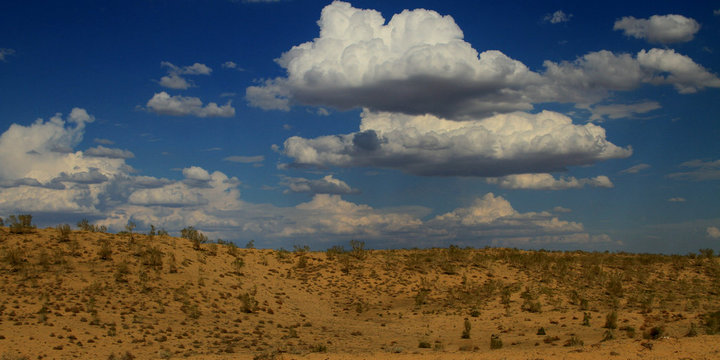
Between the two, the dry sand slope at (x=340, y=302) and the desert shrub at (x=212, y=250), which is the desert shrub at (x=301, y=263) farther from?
the desert shrub at (x=212, y=250)

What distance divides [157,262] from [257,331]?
12103mm

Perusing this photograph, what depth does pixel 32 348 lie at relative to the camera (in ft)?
76.0

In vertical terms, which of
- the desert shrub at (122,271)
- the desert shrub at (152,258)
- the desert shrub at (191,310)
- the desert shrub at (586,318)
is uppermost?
the desert shrub at (152,258)

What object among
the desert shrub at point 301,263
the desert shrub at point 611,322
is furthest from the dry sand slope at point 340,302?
the desert shrub at point 611,322

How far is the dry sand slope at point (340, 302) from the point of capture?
23859mm

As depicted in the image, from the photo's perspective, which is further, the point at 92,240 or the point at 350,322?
the point at 92,240

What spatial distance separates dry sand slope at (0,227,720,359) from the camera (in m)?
23.9

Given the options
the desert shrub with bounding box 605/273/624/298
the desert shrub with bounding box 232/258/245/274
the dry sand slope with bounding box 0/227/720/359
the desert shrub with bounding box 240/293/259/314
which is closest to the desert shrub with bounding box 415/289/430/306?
the dry sand slope with bounding box 0/227/720/359

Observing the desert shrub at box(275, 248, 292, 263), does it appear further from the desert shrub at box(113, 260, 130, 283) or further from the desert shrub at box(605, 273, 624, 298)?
the desert shrub at box(605, 273, 624, 298)

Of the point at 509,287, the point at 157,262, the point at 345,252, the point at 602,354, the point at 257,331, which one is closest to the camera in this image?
the point at 602,354

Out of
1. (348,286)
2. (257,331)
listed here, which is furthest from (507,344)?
(348,286)

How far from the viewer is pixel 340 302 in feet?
128

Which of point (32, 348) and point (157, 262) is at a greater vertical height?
point (157, 262)

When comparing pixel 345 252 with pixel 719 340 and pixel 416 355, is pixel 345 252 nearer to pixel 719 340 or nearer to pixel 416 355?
pixel 416 355
